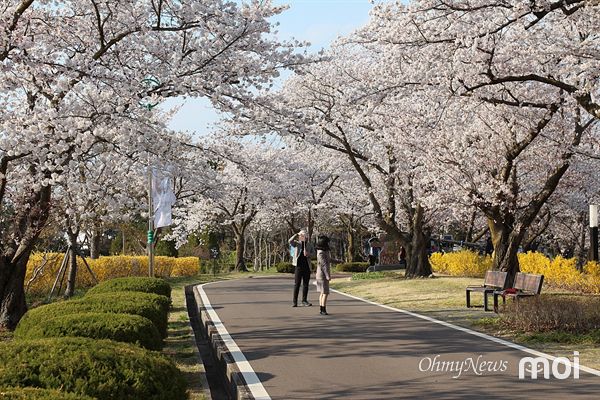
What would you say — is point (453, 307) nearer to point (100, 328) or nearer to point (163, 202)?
point (100, 328)

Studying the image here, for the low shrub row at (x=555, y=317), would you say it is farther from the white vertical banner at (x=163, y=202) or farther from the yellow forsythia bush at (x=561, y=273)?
the white vertical banner at (x=163, y=202)

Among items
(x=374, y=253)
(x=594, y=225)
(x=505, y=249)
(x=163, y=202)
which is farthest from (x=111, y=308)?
(x=374, y=253)

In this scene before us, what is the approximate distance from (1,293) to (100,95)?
470 cm

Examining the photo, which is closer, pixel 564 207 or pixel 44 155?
pixel 44 155

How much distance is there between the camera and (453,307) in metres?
16.5

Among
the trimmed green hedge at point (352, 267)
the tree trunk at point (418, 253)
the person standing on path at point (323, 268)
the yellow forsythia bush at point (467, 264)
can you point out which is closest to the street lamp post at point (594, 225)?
the yellow forsythia bush at point (467, 264)

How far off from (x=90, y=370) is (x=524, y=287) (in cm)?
1101

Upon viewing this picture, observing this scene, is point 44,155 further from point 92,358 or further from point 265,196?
point 265,196

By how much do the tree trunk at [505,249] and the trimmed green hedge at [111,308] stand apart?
11369 mm

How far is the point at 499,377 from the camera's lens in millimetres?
8375

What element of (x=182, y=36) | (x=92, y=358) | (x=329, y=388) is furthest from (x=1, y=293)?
(x=92, y=358)

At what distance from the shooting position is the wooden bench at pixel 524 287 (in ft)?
44.6

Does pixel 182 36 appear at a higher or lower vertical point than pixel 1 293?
higher

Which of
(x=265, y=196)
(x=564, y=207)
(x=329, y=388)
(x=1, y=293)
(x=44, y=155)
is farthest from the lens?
(x=265, y=196)
